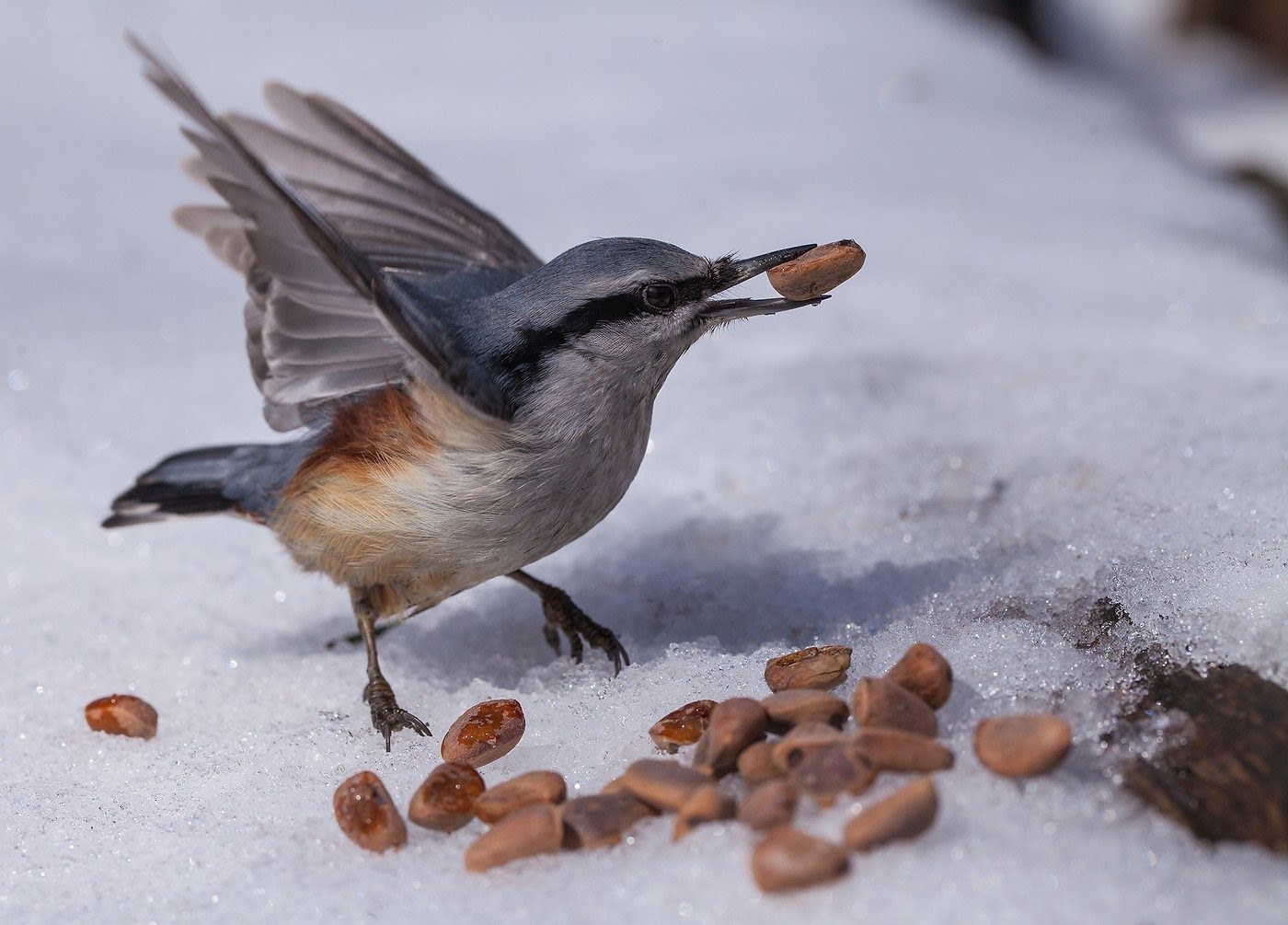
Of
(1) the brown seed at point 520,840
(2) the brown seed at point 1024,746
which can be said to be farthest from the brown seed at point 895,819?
(1) the brown seed at point 520,840

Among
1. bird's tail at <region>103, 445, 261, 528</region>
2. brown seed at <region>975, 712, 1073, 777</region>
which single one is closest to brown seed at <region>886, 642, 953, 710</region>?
brown seed at <region>975, 712, 1073, 777</region>

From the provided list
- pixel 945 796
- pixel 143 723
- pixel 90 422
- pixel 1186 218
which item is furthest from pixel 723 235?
pixel 945 796

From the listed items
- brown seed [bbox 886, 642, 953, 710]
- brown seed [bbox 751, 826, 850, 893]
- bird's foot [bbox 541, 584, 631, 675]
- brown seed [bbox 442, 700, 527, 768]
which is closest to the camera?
brown seed [bbox 751, 826, 850, 893]

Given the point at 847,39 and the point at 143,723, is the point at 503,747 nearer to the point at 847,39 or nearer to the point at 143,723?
the point at 143,723

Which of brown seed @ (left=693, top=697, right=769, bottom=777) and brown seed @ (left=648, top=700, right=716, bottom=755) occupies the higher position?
brown seed @ (left=693, top=697, right=769, bottom=777)

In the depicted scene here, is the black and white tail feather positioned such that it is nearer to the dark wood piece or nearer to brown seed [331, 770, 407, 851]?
brown seed [331, 770, 407, 851]

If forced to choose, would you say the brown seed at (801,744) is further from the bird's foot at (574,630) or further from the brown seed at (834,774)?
the bird's foot at (574,630)

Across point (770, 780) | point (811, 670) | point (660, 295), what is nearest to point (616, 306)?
point (660, 295)
